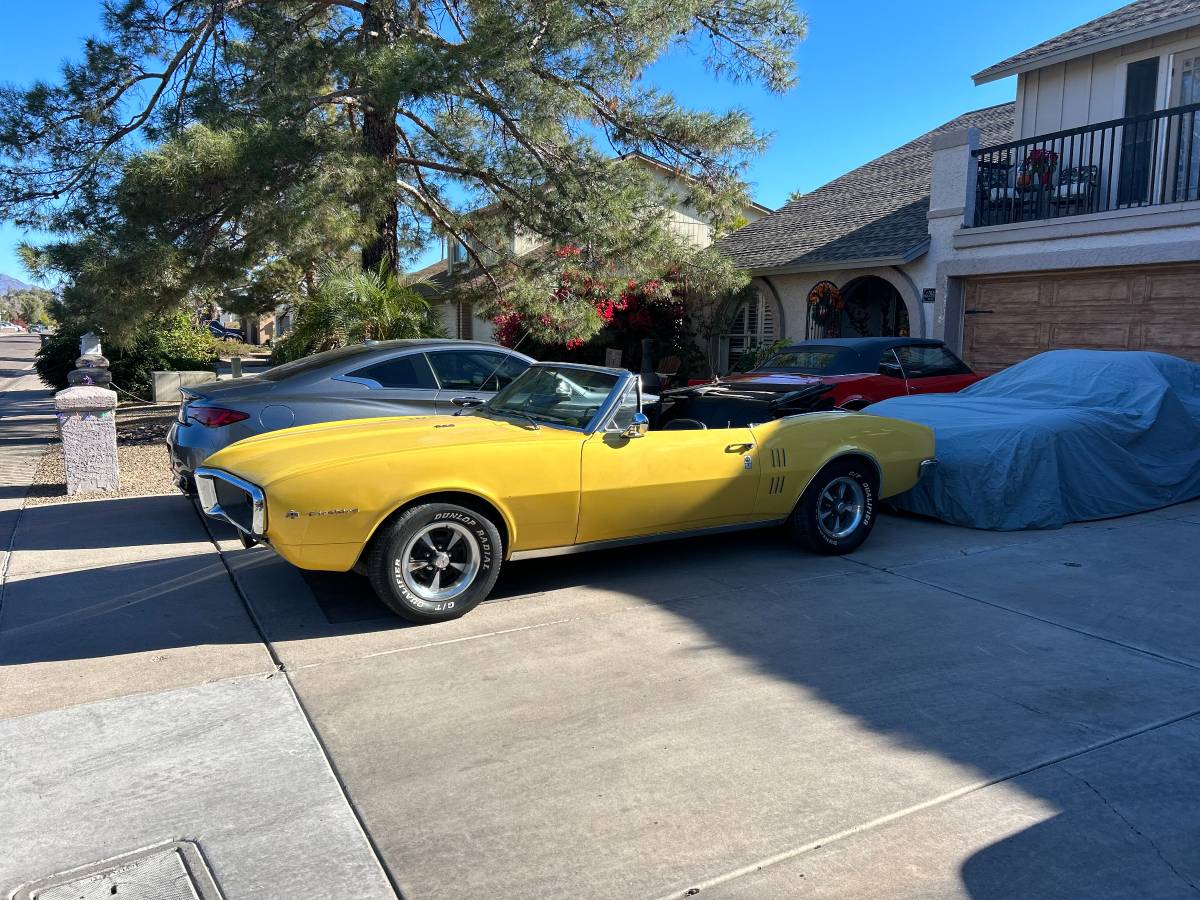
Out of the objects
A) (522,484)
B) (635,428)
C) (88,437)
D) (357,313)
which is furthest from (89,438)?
(635,428)

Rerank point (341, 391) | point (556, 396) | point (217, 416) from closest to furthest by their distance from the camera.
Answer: point (556, 396)
point (217, 416)
point (341, 391)

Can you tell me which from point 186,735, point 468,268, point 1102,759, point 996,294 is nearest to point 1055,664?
point 1102,759

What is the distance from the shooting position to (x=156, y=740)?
3744 mm

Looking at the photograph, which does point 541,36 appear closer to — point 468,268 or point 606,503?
point 468,268

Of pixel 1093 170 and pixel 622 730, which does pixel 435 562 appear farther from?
pixel 1093 170

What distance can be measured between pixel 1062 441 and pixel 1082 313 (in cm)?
557

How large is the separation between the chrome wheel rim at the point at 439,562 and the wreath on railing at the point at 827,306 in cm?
1214

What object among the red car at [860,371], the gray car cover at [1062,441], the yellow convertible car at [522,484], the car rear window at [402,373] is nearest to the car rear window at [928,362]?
the red car at [860,371]

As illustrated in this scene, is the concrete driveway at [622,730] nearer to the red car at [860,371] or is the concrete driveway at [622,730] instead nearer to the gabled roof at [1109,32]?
the red car at [860,371]

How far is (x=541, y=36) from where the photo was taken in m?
11.2

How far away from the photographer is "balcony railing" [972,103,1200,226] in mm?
11602

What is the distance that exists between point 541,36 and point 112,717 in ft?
31.5

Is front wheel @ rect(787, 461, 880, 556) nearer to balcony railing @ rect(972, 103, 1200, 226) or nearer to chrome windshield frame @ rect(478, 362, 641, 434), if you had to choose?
chrome windshield frame @ rect(478, 362, 641, 434)

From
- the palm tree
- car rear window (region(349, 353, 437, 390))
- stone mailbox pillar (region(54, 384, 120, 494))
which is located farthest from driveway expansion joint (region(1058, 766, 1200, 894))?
the palm tree
